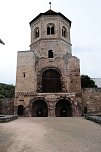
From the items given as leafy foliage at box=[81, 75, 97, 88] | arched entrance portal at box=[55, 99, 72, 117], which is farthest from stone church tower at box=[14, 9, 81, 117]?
leafy foliage at box=[81, 75, 97, 88]

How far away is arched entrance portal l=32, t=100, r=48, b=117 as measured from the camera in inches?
1188

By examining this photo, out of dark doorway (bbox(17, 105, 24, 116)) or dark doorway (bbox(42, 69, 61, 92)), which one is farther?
dark doorway (bbox(42, 69, 61, 92))

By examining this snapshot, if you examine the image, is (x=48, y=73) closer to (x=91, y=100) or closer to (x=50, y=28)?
(x=50, y=28)

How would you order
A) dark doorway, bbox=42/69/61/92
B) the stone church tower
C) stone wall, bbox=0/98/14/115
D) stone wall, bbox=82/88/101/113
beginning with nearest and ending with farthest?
1. the stone church tower
2. stone wall, bbox=82/88/101/113
3. stone wall, bbox=0/98/14/115
4. dark doorway, bbox=42/69/61/92

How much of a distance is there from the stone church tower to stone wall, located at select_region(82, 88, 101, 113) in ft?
4.66

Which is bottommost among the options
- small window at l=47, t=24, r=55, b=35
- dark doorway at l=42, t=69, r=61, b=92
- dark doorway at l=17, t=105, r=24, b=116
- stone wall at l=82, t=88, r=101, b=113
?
dark doorway at l=17, t=105, r=24, b=116

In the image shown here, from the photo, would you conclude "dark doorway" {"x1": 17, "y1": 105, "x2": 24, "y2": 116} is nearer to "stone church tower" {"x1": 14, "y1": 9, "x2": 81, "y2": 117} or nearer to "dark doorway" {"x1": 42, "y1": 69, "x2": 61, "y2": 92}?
"stone church tower" {"x1": 14, "y1": 9, "x2": 81, "y2": 117}

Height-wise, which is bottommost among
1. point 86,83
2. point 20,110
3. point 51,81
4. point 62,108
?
point 20,110

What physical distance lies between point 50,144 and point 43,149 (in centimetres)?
93

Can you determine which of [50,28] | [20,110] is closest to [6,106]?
[20,110]

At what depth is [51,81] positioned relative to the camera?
32.5 metres

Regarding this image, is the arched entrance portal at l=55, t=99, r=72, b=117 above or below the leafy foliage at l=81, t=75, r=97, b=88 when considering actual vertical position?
below

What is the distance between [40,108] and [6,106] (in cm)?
528

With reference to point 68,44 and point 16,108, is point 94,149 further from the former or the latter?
point 68,44
